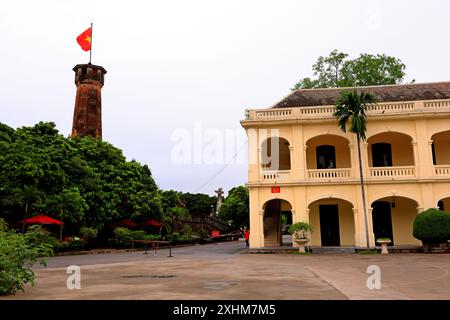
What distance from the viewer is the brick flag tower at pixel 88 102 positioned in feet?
145

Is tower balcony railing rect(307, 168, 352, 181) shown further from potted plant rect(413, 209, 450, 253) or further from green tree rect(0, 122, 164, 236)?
green tree rect(0, 122, 164, 236)

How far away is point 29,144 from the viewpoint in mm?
25641

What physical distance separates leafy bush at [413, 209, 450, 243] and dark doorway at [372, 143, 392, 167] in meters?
5.60

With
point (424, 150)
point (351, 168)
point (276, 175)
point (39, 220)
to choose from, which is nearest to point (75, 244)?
point (39, 220)

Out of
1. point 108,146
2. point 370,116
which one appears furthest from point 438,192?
point 108,146

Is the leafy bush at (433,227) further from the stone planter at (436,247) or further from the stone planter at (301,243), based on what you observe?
the stone planter at (301,243)

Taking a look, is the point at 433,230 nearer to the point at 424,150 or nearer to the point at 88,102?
the point at 424,150

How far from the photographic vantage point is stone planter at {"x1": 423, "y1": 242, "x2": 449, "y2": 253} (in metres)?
19.8

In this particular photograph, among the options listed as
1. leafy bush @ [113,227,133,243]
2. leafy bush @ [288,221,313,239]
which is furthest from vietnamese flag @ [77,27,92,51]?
leafy bush @ [288,221,313,239]

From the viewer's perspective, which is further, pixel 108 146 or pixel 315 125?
pixel 108 146

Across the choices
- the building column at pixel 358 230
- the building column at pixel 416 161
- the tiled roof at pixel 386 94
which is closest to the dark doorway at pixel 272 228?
the building column at pixel 358 230

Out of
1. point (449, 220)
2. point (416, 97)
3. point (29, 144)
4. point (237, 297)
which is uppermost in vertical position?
point (416, 97)
